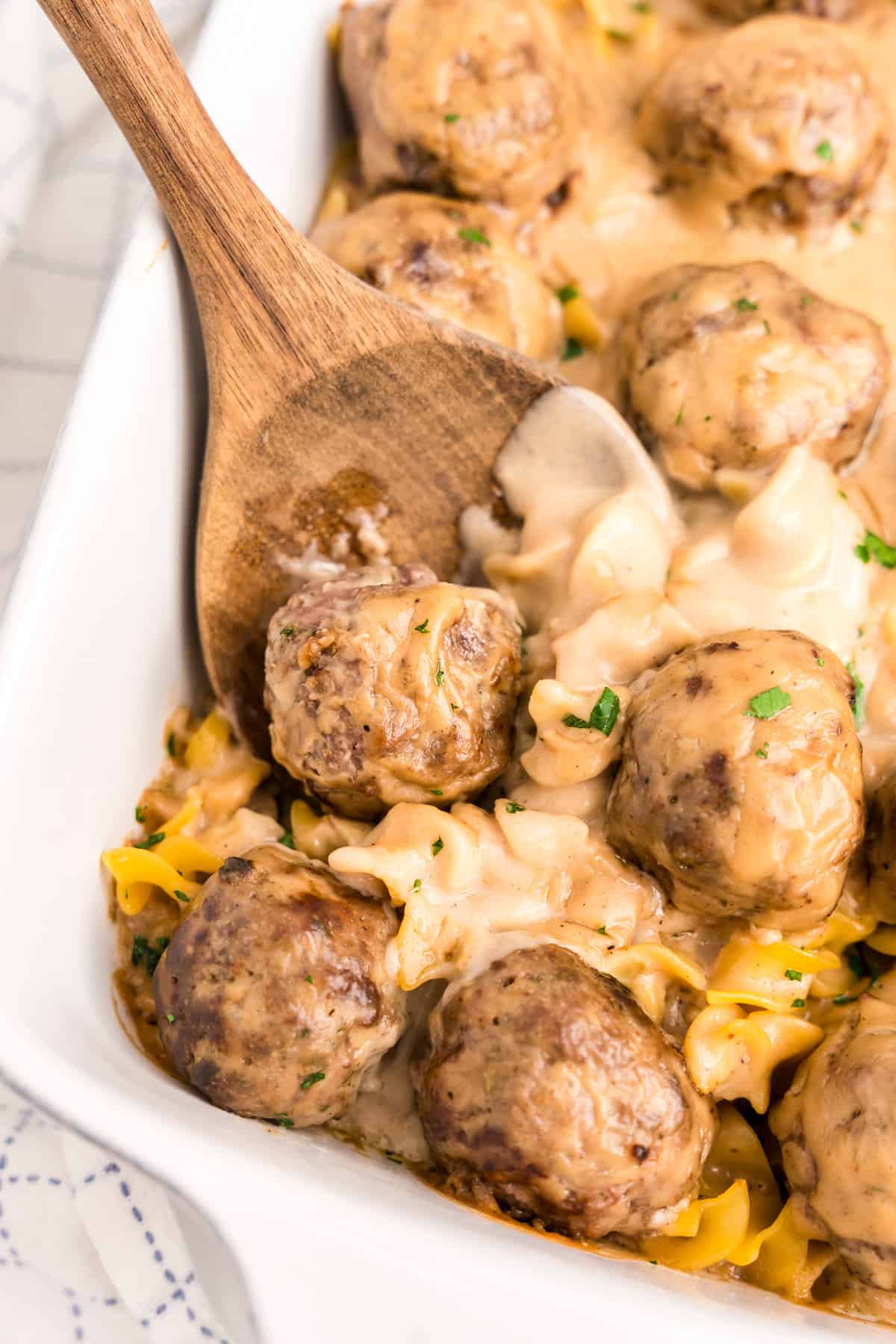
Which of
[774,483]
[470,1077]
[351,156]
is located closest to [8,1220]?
[470,1077]

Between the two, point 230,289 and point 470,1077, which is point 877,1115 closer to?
point 470,1077

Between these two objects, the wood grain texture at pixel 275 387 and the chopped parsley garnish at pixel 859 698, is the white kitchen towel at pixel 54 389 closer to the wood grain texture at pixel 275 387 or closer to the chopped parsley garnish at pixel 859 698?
the wood grain texture at pixel 275 387

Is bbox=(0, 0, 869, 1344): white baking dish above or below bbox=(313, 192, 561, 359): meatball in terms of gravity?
below

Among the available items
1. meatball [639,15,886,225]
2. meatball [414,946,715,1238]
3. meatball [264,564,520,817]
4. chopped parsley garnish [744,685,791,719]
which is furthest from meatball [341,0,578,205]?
meatball [414,946,715,1238]

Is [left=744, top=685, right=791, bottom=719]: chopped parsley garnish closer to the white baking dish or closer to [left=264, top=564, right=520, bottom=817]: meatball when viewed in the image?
[left=264, top=564, right=520, bottom=817]: meatball

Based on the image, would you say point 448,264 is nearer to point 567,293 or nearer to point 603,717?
point 567,293
